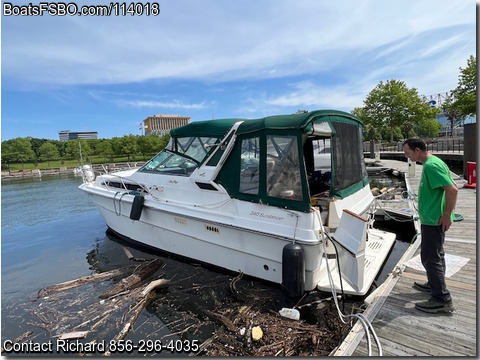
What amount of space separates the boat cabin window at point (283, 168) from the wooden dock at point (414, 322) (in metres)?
1.78

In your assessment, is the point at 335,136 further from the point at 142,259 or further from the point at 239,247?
the point at 142,259

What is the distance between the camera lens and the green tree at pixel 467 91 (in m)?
26.2

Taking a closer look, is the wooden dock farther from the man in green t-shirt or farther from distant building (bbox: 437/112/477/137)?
distant building (bbox: 437/112/477/137)

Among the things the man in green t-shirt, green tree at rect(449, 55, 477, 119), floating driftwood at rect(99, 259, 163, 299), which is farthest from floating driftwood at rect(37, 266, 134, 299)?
green tree at rect(449, 55, 477, 119)

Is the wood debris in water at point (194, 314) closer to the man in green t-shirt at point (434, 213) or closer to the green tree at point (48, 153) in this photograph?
the man in green t-shirt at point (434, 213)

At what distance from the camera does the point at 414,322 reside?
10.8 feet

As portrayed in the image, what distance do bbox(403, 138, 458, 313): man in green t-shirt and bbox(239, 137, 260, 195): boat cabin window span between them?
2.24 m

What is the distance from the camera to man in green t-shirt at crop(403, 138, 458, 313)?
121 inches

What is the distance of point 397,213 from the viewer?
9336mm

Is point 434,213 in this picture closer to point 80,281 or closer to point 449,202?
point 449,202

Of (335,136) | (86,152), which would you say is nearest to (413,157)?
(335,136)

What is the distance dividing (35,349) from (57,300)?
1.36m

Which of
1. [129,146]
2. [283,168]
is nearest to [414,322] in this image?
[283,168]

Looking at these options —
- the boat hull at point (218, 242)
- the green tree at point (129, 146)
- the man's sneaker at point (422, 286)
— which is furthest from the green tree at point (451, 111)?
the green tree at point (129, 146)
